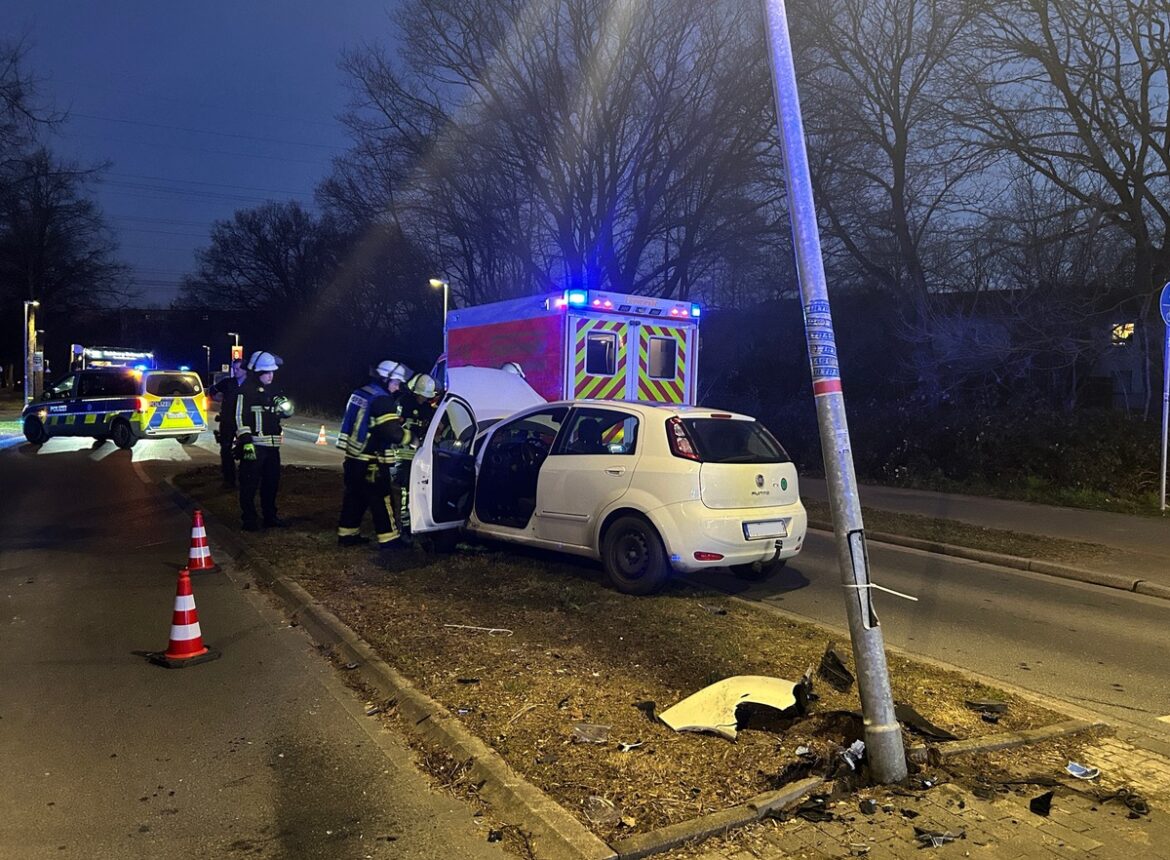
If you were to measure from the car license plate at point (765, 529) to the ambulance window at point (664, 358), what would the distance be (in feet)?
14.2

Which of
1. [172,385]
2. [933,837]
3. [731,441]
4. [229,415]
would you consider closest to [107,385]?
[172,385]

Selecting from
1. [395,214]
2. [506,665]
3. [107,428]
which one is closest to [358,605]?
[506,665]

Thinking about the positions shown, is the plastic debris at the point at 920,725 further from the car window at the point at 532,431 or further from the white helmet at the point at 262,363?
the white helmet at the point at 262,363

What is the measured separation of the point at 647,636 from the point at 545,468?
2.21 m

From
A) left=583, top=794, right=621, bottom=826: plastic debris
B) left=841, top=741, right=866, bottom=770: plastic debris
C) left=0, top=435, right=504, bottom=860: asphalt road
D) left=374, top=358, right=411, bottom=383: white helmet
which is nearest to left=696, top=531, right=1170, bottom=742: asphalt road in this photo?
left=841, top=741, right=866, bottom=770: plastic debris

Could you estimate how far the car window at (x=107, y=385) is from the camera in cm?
2086

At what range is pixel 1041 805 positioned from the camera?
10.8 ft

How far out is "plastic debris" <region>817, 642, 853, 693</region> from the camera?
4633 mm

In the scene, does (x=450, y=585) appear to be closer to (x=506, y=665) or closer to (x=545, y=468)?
(x=545, y=468)

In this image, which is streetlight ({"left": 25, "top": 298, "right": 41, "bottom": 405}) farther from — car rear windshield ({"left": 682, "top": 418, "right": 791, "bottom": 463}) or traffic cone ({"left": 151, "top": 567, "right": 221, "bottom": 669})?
car rear windshield ({"left": 682, "top": 418, "right": 791, "bottom": 463})

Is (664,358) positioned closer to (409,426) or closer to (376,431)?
(409,426)

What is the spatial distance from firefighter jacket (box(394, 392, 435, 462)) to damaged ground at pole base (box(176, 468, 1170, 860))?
1556mm

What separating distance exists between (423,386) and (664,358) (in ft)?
12.3

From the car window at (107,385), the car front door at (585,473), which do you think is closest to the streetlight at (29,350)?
the car window at (107,385)
